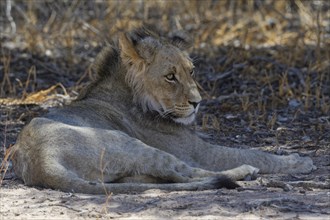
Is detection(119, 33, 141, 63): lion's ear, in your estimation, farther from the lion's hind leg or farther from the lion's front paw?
the lion's front paw

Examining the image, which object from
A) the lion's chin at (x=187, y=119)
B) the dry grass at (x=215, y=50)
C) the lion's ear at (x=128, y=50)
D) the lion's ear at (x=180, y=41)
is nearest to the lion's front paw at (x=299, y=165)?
the lion's chin at (x=187, y=119)

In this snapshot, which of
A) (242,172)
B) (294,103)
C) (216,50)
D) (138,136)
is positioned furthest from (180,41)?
(216,50)

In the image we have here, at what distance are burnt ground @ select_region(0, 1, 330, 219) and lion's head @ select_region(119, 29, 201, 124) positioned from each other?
833mm

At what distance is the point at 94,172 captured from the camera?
5.20 m

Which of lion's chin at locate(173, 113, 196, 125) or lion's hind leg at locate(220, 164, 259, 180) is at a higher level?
lion's chin at locate(173, 113, 196, 125)

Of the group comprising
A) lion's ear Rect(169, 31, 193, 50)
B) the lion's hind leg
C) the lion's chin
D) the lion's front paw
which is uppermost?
lion's ear Rect(169, 31, 193, 50)

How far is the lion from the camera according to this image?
520cm

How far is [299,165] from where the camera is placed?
5973mm

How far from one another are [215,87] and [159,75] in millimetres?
3010

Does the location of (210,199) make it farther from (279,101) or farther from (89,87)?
(279,101)

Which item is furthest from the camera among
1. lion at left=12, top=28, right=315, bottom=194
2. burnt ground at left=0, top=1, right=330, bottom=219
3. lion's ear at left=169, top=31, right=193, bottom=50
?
lion's ear at left=169, top=31, right=193, bottom=50

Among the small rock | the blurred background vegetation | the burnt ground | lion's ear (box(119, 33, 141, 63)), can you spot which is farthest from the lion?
the small rock

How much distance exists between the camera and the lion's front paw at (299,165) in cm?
595

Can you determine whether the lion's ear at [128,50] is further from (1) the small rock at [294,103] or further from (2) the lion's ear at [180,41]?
(1) the small rock at [294,103]
